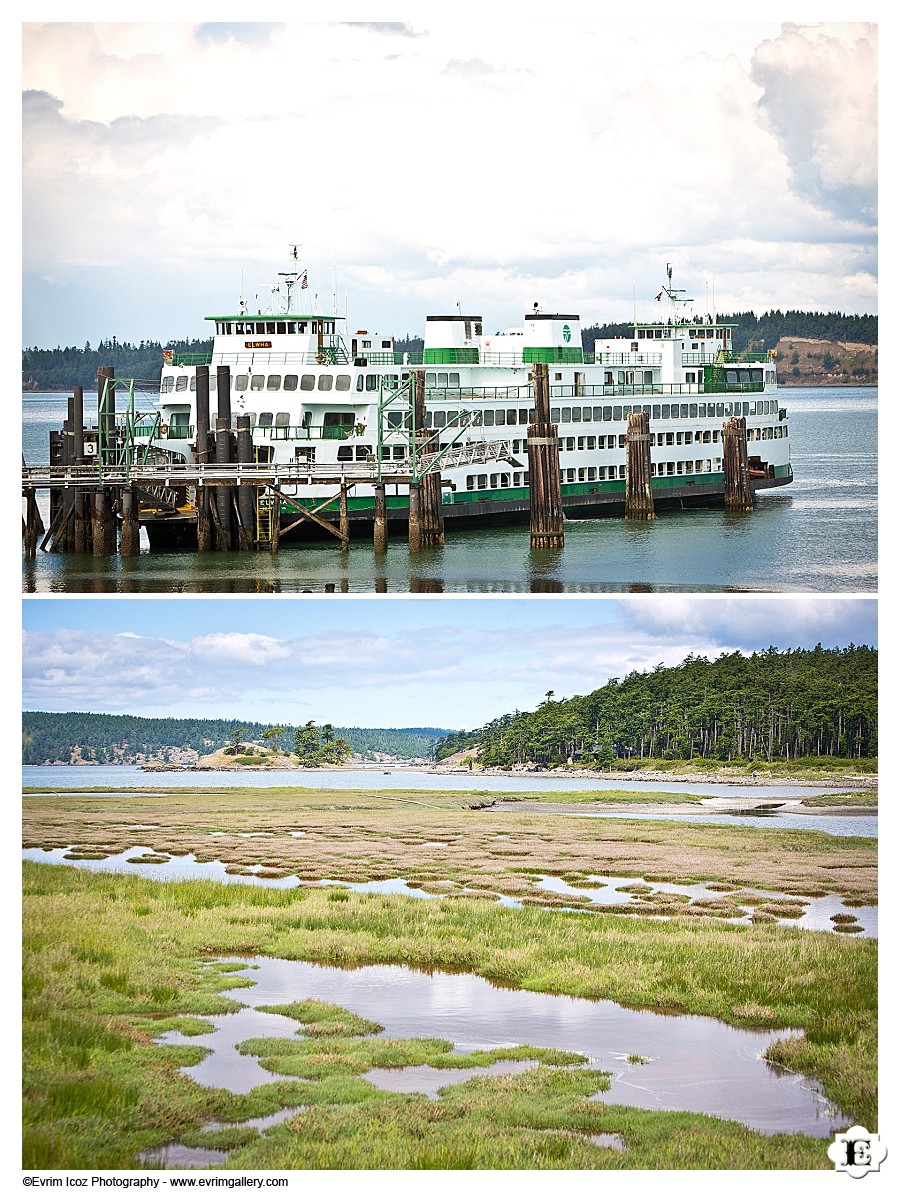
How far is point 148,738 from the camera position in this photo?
1781 cm

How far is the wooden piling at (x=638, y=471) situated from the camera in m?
30.5

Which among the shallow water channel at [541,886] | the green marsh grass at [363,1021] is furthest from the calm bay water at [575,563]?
the green marsh grass at [363,1021]

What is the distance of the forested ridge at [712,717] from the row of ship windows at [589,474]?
38.9ft

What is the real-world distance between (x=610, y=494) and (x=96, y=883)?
1977 centimetres

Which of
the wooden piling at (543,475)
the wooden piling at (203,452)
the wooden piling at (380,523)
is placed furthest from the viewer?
the wooden piling at (543,475)

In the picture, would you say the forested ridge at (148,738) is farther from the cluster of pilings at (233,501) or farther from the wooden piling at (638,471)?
the wooden piling at (638,471)

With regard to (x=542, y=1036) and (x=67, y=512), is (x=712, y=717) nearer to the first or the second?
(x=542, y=1036)

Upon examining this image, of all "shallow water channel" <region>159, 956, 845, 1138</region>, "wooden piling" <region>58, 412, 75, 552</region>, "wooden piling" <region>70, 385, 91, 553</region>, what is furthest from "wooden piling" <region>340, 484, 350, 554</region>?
"shallow water channel" <region>159, 956, 845, 1138</region>

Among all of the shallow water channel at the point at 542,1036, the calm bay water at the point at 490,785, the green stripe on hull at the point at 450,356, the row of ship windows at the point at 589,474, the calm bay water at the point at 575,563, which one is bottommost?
the shallow water channel at the point at 542,1036

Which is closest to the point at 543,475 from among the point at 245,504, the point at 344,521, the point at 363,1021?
the point at 344,521

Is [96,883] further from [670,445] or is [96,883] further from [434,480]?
[670,445]

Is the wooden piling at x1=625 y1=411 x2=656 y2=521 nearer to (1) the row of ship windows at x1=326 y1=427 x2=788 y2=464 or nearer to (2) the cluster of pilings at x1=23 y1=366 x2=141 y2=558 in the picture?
(1) the row of ship windows at x1=326 y1=427 x2=788 y2=464

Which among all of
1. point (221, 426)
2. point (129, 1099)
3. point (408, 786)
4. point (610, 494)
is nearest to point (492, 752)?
point (408, 786)
